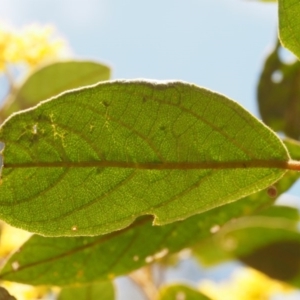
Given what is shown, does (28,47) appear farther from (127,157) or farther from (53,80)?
(127,157)

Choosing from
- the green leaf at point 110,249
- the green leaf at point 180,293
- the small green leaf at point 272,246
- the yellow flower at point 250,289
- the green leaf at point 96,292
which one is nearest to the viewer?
the green leaf at point 110,249

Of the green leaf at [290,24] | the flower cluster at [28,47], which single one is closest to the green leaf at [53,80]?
the flower cluster at [28,47]

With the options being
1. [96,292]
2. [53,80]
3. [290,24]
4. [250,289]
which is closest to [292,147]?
[290,24]

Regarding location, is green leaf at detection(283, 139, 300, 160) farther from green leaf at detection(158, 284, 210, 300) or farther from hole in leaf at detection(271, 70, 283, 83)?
hole in leaf at detection(271, 70, 283, 83)

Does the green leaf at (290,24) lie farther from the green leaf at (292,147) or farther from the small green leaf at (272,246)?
the small green leaf at (272,246)

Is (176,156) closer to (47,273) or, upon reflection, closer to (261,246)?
(47,273)
